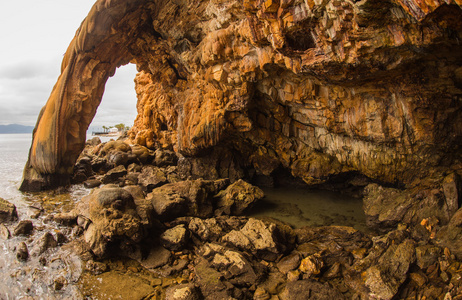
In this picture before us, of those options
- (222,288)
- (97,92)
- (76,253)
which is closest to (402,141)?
(222,288)

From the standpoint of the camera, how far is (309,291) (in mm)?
5895

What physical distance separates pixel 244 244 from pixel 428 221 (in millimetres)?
5636

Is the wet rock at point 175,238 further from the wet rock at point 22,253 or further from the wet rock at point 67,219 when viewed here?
the wet rock at point 22,253

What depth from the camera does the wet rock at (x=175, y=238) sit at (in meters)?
7.79

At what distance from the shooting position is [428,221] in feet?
24.9

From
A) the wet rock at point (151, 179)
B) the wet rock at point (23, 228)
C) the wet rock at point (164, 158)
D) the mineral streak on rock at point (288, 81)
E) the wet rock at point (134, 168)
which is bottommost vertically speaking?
the wet rock at point (23, 228)

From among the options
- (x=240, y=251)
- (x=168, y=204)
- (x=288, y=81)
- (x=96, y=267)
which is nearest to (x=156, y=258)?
(x=96, y=267)

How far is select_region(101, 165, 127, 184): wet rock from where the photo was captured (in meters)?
14.7

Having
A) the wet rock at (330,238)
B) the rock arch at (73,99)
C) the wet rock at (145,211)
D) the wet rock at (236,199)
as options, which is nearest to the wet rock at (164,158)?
the rock arch at (73,99)

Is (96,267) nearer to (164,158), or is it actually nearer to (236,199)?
(236,199)

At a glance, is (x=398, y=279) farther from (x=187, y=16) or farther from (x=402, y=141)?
(x=187, y=16)

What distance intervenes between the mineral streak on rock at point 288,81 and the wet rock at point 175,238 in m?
5.64

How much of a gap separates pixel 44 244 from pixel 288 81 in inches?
393

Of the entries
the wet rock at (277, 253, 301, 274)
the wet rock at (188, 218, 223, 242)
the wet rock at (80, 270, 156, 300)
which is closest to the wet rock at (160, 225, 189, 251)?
the wet rock at (188, 218, 223, 242)
